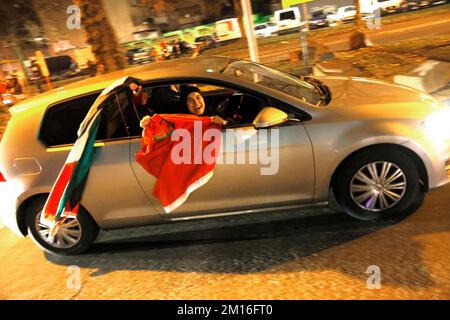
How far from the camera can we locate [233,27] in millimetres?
16781

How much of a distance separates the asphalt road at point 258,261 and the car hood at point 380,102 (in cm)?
89

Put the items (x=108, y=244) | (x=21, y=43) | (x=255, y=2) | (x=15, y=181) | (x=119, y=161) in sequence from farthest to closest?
(x=255, y=2), (x=21, y=43), (x=108, y=244), (x=15, y=181), (x=119, y=161)

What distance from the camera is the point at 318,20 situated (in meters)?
15.4

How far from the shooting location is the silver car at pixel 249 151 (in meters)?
3.45

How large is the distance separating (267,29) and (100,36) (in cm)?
908

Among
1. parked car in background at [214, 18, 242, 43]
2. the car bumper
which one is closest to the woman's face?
the car bumper

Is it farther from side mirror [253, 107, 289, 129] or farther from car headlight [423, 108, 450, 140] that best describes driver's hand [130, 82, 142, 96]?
car headlight [423, 108, 450, 140]

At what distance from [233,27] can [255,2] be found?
126 centimetres

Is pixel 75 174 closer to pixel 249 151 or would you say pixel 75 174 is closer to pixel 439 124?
pixel 249 151

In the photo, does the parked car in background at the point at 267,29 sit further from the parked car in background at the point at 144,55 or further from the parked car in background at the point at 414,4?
the parked car in background at the point at 414,4

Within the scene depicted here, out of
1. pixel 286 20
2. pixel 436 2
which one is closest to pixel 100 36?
pixel 286 20

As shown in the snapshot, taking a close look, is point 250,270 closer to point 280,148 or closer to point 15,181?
point 280,148

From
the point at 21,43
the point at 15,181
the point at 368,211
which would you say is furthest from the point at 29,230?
the point at 21,43

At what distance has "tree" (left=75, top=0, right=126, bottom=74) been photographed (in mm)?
9273
